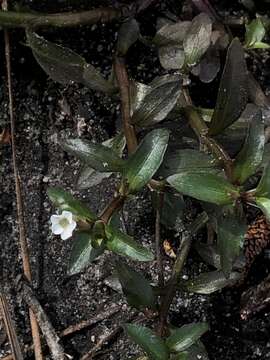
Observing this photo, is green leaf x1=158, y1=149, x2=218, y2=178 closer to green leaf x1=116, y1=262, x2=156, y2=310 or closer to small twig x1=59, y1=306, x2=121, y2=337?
green leaf x1=116, y1=262, x2=156, y2=310

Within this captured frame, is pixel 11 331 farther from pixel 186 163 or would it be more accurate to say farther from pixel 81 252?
pixel 186 163

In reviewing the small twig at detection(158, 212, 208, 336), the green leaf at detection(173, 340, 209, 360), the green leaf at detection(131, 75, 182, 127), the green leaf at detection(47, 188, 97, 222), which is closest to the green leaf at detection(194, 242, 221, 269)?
the small twig at detection(158, 212, 208, 336)

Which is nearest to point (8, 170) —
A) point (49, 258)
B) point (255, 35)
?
point (49, 258)

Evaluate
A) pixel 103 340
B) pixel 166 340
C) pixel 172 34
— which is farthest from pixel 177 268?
pixel 172 34

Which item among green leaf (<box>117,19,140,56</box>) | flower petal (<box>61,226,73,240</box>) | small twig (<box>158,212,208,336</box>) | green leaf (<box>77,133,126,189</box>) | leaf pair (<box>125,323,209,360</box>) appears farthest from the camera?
green leaf (<box>117,19,140,56</box>)

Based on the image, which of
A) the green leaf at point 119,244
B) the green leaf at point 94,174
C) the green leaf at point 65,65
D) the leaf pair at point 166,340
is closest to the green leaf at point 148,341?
the leaf pair at point 166,340

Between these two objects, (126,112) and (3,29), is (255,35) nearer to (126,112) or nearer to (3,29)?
(126,112)
